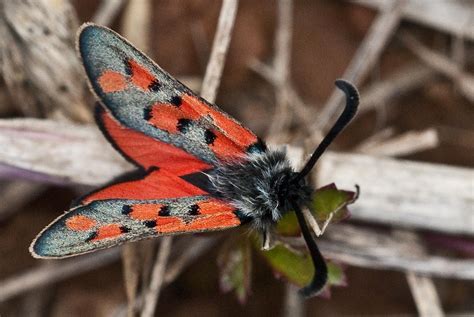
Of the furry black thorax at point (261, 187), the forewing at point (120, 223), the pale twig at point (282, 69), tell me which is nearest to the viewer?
the forewing at point (120, 223)

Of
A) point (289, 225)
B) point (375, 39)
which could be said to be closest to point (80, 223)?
point (289, 225)

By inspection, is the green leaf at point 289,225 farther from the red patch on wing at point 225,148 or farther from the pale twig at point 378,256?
the pale twig at point 378,256

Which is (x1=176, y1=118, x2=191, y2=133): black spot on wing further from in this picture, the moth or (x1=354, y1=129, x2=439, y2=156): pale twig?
(x1=354, y1=129, x2=439, y2=156): pale twig

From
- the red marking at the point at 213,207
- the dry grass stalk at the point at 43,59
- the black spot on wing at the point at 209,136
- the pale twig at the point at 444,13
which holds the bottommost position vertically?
the red marking at the point at 213,207

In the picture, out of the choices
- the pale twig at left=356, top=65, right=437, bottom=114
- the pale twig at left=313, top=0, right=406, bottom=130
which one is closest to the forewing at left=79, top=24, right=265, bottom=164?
the pale twig at left=313, top=0, right=406, bottom=130

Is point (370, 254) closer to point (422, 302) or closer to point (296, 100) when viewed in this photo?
point (422, 302)

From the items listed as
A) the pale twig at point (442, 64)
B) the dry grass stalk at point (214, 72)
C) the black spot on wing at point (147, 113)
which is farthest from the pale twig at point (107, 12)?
the pale twig at point (442, 64)

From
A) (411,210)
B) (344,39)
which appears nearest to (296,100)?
(344,39)
